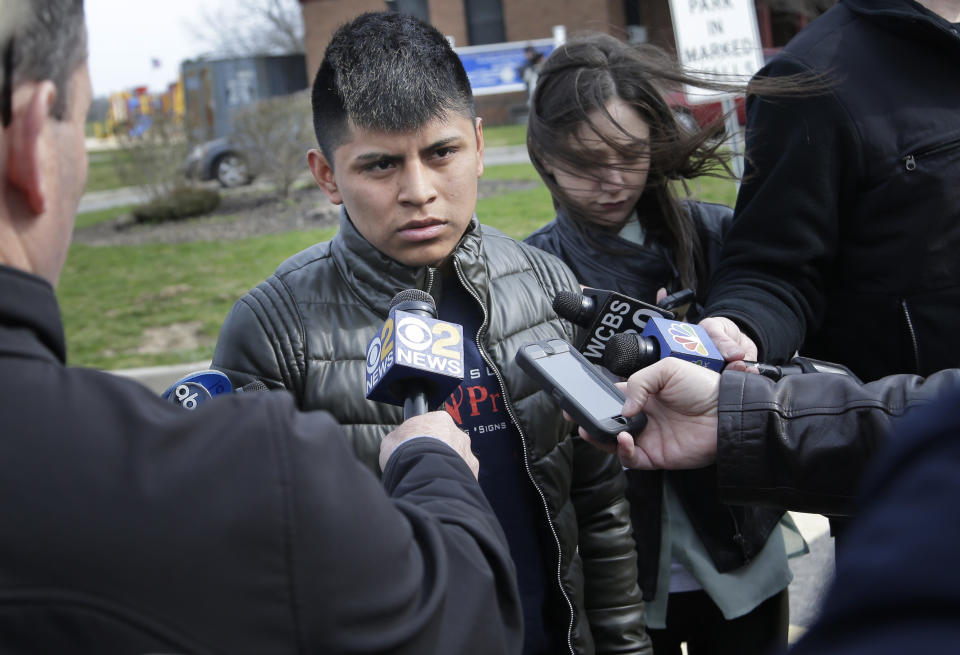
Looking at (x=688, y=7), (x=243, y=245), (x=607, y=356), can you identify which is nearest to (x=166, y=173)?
(x=243, y=245)

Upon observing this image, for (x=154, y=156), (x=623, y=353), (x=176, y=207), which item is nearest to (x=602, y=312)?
(x=623, y=353)

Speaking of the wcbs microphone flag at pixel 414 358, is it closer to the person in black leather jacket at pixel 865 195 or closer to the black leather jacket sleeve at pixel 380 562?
the black leather jacket sleeve at pixel 380 562

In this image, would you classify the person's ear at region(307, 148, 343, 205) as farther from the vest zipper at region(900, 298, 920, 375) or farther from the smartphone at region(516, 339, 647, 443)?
the vest zipper at region(900, 298, 920, 375)

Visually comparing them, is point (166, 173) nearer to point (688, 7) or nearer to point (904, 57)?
point (688, 7)

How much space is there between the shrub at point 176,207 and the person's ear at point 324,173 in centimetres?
1251

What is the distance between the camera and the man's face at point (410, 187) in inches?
85.9

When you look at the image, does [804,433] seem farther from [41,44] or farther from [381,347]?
[41,44]

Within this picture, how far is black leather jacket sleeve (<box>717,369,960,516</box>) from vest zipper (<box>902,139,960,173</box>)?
2.31 feet

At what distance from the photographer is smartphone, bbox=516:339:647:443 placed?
6.28 feet

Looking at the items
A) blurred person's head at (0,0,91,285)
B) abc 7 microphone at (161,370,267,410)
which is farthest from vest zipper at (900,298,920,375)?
blurred person's head at (0,0,91,285)

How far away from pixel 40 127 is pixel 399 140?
1.18 m

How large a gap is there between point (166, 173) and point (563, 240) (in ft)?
41.2

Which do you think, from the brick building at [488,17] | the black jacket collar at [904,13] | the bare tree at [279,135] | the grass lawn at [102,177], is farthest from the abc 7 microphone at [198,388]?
the brick building at [488,17]

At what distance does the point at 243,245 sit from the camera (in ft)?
37.5
